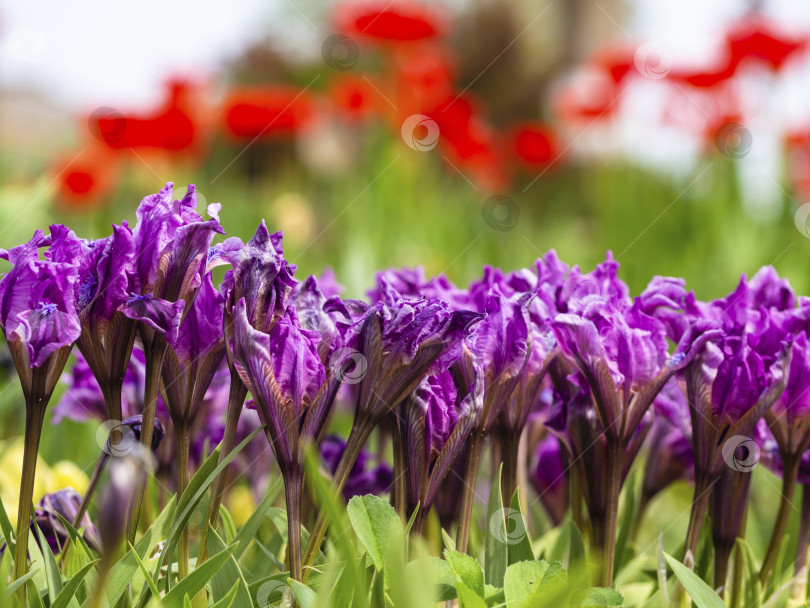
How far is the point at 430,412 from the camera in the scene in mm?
600

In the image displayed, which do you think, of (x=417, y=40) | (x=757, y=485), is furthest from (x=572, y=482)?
(x=417, y=40)

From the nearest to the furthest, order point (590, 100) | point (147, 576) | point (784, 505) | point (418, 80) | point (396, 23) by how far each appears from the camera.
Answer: point (147, 576)
point (784, 505)
point (396, 23)
point (418, 80)
point (590, 100)

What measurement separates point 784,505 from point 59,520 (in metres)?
0.60

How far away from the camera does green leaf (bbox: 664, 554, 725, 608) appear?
0.57 meters

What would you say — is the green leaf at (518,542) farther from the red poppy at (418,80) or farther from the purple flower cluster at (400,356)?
the red poppy at (418,80)

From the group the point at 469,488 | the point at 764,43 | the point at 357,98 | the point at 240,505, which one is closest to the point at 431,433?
the point at 469,488

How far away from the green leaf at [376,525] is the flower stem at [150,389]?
0.16m

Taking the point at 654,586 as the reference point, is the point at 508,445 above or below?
above

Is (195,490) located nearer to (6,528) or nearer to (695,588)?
(6,528)

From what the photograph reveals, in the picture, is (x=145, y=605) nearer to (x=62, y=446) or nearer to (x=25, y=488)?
(x=25, y=488)

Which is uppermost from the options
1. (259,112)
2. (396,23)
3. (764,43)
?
(259,112)

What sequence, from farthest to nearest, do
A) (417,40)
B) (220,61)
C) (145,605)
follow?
(220,61), (417,40), (145,605)

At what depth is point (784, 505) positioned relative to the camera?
0.73m

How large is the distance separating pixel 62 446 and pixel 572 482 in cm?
94
